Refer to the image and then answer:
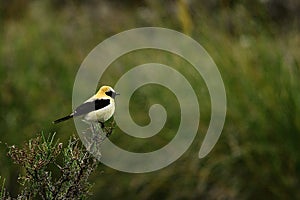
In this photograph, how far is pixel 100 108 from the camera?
211cm

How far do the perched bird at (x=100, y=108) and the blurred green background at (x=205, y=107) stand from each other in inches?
122

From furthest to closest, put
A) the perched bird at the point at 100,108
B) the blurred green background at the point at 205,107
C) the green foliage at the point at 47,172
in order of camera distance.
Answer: the blurred green background at the point at 205,107 < the green foliage at the point at 47,172 < the perched bird at the point at 100,108

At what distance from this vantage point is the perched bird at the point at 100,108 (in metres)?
2.07

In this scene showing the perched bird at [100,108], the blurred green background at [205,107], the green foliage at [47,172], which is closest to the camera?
the perched bird at [100,108]

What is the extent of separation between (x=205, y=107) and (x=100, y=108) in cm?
351

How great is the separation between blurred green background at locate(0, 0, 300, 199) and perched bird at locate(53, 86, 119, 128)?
3091mm

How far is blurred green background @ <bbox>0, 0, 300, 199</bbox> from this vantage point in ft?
17.0

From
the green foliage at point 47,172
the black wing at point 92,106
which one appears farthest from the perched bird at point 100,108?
the green foliage at point 47,172

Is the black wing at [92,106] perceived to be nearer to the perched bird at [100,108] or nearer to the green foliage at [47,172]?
the perched bird at [100,108]

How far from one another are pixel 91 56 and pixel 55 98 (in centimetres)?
70

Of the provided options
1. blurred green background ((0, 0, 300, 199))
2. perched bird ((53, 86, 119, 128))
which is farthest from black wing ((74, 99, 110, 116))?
blurred green background ((0, 0, 300, 199))

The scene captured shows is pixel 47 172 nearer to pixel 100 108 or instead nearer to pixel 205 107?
pixel 100 108

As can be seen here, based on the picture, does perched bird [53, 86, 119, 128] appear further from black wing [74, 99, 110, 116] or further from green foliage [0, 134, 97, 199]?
green foliage [0, 134, 97, 199]

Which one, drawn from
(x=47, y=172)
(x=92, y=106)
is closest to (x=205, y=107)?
(x=47, y=172)
